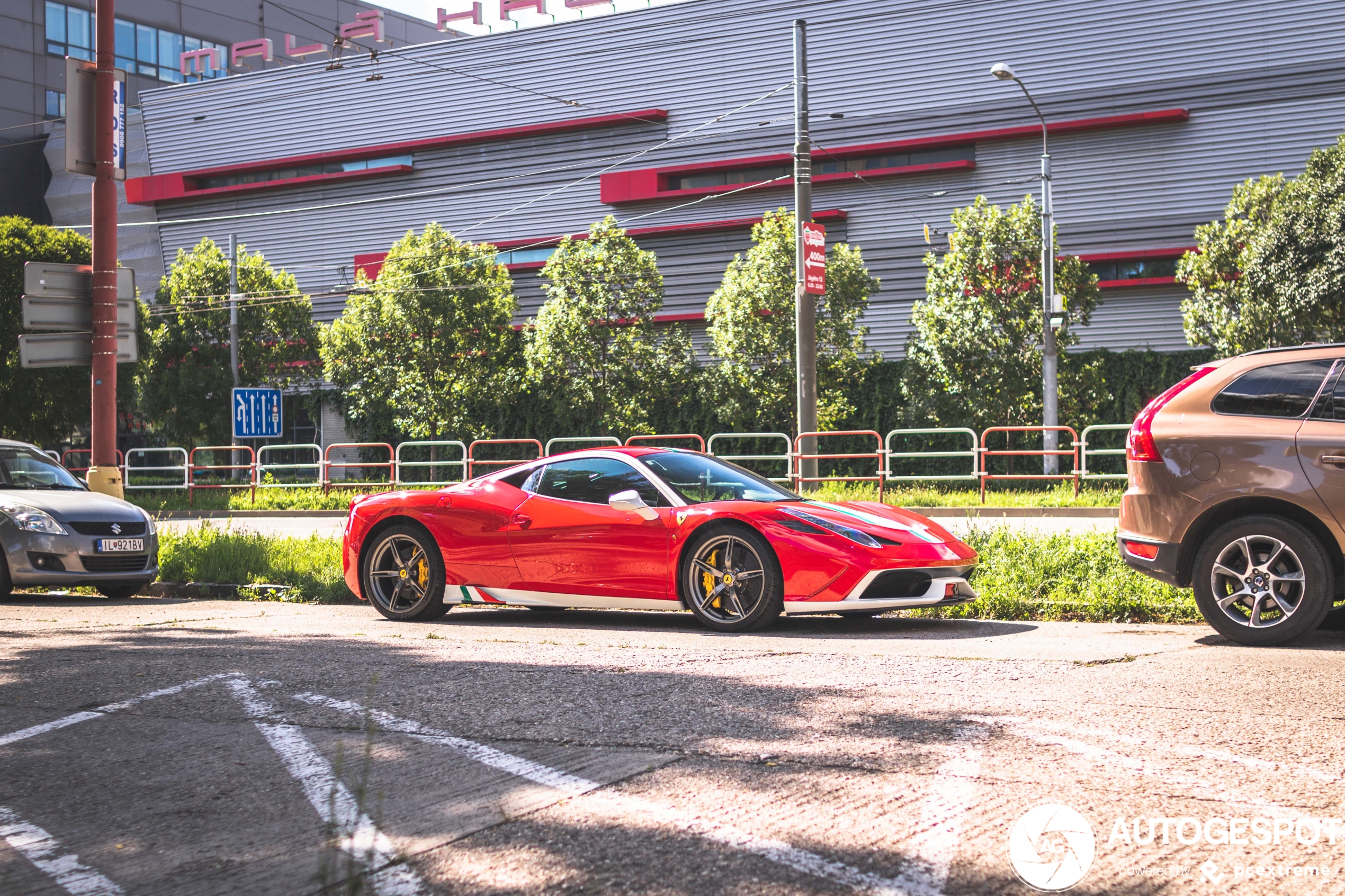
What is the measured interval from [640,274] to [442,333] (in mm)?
6386

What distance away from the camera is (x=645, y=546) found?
8180 millimetres

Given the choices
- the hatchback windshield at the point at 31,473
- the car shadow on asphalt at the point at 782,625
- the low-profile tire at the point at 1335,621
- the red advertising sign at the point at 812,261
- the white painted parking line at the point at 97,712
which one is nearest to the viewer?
the white painted parking line at the point at 97,712

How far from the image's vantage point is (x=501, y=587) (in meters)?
8.66

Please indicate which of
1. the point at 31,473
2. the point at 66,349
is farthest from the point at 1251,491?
the point at 31,473

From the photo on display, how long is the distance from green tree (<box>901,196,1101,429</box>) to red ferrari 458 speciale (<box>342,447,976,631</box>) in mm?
18796

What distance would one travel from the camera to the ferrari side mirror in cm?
816

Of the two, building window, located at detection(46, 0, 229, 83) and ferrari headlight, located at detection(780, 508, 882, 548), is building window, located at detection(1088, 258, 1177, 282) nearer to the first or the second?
ferrari headlight, located at detection(780, 508, 882, 548)

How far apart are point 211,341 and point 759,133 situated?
60.1 feet

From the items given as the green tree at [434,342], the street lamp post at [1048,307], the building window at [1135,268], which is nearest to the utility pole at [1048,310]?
the street lamp post at [1048,307]

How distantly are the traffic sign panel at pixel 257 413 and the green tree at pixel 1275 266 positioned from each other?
20.9m

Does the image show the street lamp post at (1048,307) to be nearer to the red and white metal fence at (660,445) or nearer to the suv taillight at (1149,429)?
the red and white metal fence at (660,445)

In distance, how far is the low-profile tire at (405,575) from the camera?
8.89 metres

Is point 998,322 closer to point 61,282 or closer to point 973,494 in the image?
point 973,494

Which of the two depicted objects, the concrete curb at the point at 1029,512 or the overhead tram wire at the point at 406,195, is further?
the overhead tram wire at the point at 406,195
